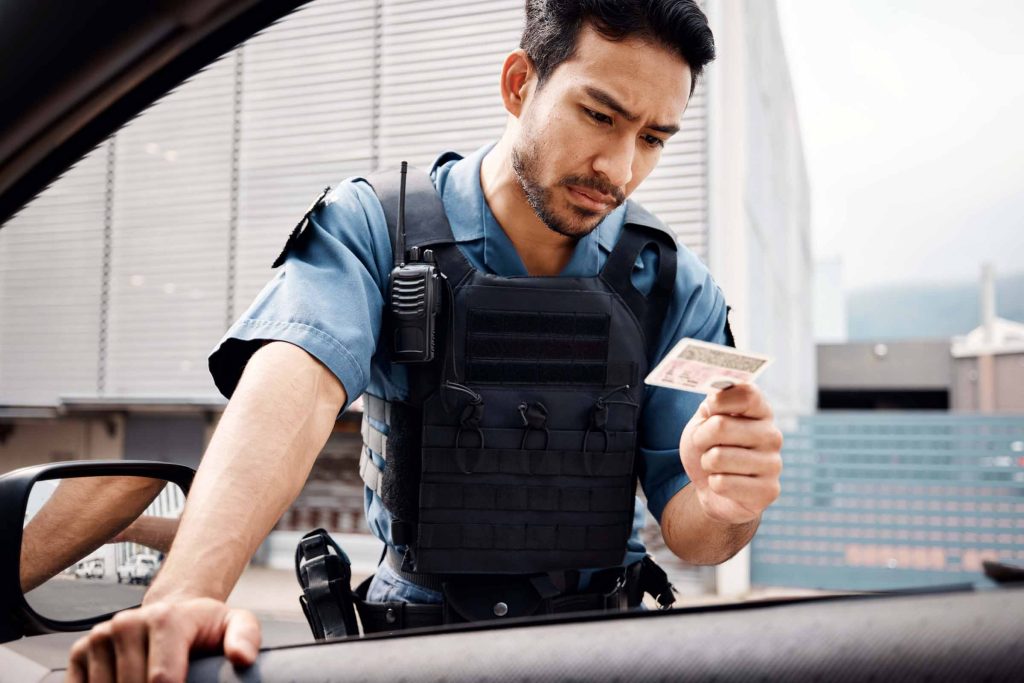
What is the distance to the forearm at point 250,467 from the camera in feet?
2.45

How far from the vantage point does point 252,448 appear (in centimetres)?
86

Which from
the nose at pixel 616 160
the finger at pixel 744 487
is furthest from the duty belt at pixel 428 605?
the nose at pixel 616 160

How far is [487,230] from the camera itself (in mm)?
1387

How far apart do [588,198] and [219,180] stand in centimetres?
572

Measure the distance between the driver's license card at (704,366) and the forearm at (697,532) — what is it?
50 cm

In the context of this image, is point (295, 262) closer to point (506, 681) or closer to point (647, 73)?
point (647, 73)

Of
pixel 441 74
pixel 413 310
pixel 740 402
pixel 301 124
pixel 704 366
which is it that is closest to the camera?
pixel 704 366

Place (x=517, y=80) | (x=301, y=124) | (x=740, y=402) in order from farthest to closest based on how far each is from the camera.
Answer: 1. (x=301, y=124)
2. (x=517, y=80)
3. (x=740, y=402)

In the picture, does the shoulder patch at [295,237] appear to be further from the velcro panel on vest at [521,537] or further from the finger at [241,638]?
the finger at [241,638]

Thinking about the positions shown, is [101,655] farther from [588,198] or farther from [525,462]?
[588,198]

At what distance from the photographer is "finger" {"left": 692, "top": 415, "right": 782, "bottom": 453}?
94 cm

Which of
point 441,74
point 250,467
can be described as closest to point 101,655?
point 250,467

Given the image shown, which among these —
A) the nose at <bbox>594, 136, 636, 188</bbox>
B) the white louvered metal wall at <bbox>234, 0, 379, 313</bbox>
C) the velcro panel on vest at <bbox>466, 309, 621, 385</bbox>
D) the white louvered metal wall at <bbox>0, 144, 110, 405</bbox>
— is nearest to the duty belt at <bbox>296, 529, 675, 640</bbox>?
the velcro panel on vest at <bbox>466, 309, 621, 385</bbox>

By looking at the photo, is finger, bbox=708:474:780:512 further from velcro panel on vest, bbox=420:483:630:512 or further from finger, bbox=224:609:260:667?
finger, bbox=224:609:260:667
